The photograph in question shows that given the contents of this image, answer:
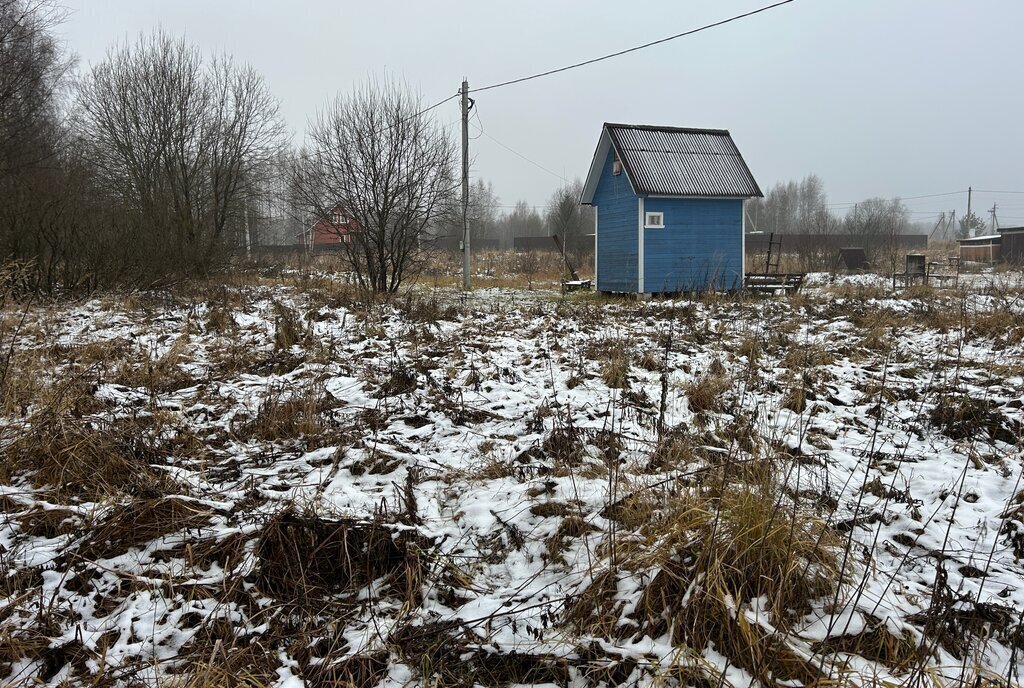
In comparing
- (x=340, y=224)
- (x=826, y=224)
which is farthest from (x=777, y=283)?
(x=826, y=224)

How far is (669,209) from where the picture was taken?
1399 centimetres

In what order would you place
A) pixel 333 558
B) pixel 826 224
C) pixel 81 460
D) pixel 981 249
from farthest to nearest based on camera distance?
pixel 826 224 < pixel 981 249 < pixel 81 460 < pixel 333 558

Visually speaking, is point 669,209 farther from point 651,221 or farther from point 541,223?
point 541,223

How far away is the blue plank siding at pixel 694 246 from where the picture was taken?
45.8 ft

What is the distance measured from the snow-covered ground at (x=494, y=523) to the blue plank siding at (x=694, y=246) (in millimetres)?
8083

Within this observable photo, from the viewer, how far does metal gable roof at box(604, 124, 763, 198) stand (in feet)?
45.1

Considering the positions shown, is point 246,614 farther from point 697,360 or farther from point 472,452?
point 697,360

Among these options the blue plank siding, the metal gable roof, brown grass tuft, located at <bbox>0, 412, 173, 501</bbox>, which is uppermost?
the metal gable roof

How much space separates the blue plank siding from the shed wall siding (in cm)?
35

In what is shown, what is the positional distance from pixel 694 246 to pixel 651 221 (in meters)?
1.28

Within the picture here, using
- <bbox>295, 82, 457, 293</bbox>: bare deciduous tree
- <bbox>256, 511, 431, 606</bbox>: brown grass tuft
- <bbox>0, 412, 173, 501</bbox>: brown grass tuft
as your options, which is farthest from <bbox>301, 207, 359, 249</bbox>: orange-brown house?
<bbox>256, 511, 431, 606</bbox>: brown grass tuft

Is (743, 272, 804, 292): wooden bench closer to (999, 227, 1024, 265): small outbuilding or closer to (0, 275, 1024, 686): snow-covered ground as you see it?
(0, 275, 1024, 686): snow-covered ground

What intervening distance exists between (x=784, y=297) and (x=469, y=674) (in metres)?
12.9

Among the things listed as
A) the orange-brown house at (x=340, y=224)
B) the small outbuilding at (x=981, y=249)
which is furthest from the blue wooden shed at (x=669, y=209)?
the small outbuilding at (x=981, y=249)
